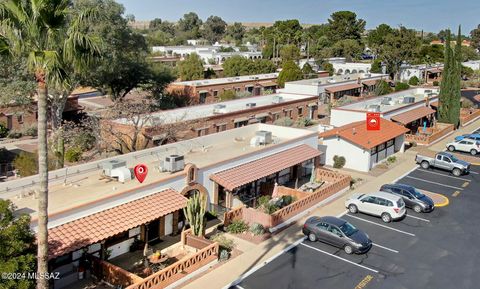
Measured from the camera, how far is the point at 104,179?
2464cm

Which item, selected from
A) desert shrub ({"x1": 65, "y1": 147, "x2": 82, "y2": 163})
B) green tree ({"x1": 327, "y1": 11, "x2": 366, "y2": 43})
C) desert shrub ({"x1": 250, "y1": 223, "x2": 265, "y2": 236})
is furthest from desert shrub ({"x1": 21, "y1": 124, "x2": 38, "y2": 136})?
green tree ({"x1": 327, "y1": 11, "x2": 366, "y2": 43})

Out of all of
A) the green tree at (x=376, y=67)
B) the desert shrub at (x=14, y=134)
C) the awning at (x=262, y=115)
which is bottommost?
the desert shrub at (x=14, y=134)

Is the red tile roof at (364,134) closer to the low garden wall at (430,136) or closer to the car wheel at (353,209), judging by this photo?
the low garden wall at (430,136)

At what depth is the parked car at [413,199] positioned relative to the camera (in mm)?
29844

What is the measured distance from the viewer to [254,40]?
184 metres

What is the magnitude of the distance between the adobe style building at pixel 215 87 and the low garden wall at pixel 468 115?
2846cm

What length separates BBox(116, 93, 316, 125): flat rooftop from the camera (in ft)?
130

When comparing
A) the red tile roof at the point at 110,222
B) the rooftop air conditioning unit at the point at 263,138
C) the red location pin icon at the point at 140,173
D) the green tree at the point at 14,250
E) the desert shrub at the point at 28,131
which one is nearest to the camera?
the green tree at the point at 14,250

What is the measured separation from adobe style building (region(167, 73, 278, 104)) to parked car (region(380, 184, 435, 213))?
36.9 m

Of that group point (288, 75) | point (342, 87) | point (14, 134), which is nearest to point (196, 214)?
point (14, 134)

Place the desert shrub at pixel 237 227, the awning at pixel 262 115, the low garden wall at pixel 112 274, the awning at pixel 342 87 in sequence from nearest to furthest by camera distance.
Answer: the low garden wall at pixel 112 274 → the desert shrub at pixel 237 227 → the awning at pixel 262 115 → the awning at pixel 342 87

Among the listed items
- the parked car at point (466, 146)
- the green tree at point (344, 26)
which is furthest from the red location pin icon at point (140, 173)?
the green tree at point (344, 26)

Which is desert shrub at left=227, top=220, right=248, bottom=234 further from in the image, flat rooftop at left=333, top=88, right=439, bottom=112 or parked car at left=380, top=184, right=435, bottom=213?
flat rooftop at left=333, top=88, right=439, bottom=112

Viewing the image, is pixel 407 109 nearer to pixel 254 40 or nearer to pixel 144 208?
pixel 144 208
